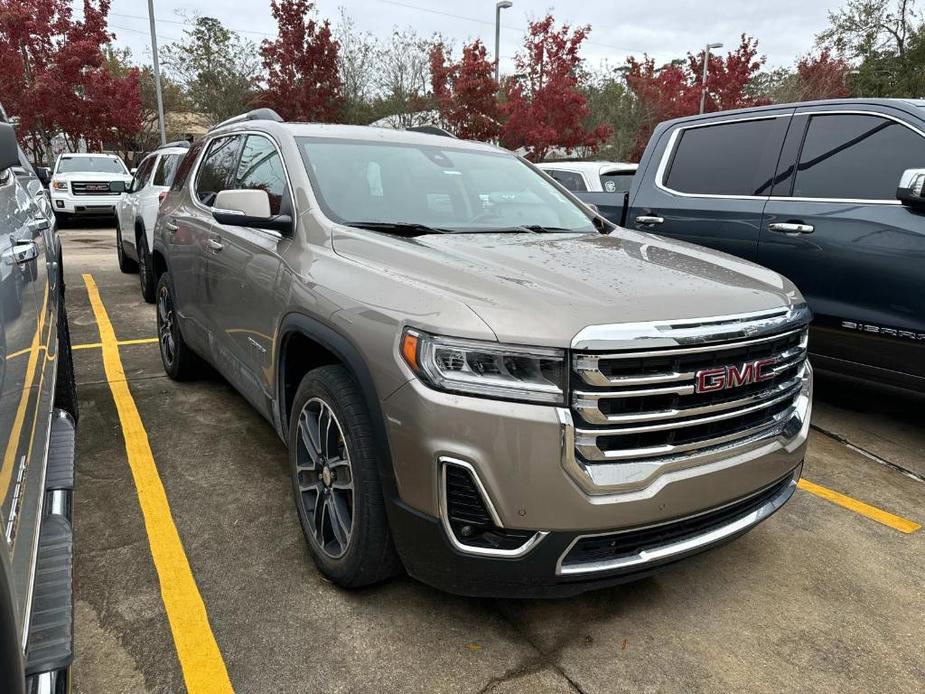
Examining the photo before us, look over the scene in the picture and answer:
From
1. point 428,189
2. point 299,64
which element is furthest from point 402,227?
point 299,64

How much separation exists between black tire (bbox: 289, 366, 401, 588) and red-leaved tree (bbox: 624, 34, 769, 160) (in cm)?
2237

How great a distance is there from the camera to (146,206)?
7668 millimetres

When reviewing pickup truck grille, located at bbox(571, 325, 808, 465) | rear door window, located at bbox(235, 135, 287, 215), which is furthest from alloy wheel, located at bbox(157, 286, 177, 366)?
pickup truck grille, located at bbox(571, 325, 808, 465)

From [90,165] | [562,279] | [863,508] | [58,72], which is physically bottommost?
[863,508]

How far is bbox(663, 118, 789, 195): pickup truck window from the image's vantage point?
4.73 m

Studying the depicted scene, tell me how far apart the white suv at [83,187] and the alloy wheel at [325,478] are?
15.0 m

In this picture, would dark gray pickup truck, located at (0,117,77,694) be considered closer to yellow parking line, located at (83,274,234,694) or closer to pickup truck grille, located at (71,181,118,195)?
yellow parking line, located at (83,274,234,694)

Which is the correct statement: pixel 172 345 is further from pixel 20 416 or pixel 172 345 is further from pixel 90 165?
pixel 90 165

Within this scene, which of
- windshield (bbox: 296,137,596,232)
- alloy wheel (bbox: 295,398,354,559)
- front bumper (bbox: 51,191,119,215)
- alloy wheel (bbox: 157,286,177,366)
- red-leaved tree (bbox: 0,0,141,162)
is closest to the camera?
alloy wheel (bbox: 295,398,354,559)

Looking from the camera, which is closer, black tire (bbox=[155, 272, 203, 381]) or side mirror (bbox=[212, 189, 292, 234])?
side mirror (bbox=[212, 189, 292, 234])

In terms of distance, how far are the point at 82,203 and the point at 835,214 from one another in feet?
52.3

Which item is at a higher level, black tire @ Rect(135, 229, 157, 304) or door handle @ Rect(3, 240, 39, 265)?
door handle @ Rect(3, 240, 39, 265)

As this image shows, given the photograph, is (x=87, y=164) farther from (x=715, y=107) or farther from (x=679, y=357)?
(x=715, y=107)

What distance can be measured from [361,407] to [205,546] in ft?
3.69
